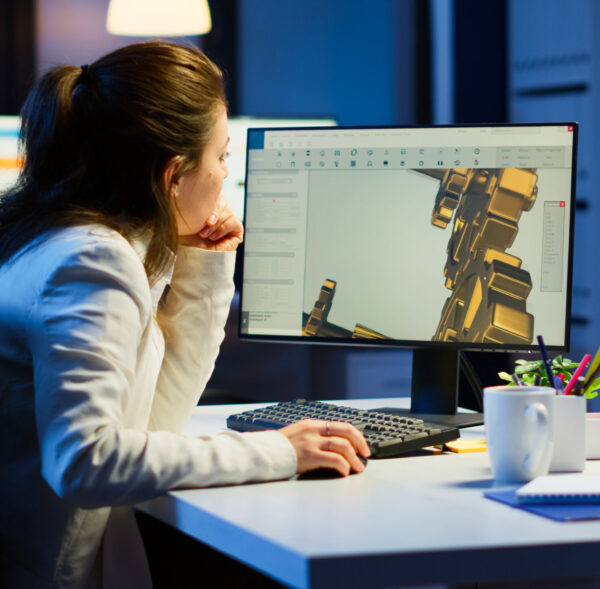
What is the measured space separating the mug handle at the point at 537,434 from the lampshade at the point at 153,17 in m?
2.85

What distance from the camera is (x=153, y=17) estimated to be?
11.6ft

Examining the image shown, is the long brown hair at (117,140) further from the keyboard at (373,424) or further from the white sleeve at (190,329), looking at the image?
the keyboard at (373,424)

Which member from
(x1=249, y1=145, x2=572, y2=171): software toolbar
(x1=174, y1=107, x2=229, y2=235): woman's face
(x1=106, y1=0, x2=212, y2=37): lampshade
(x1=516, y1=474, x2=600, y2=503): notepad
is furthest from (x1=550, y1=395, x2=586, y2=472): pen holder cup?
(x1=106, y1=0, x2=212, y2=37): lampshade

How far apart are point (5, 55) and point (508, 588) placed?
3.10 m

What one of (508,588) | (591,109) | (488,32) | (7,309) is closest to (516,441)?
(7,309)

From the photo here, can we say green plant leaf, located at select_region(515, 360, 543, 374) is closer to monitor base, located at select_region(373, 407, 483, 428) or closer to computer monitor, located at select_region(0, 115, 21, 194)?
monitor base, located at select_region(373, 407, 483, 428)

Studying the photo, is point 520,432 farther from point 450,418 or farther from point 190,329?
point 190,329

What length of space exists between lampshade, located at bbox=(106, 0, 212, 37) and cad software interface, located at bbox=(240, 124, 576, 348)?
89.7 inches

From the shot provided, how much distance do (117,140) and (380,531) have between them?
1.95 ft

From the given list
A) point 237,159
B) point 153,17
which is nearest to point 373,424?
point 237,159

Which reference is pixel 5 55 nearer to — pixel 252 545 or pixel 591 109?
pixel 591 109

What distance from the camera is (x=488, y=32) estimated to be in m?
3.95

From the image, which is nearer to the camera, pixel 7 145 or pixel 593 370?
pixel 593 370

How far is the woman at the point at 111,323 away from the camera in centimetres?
94
